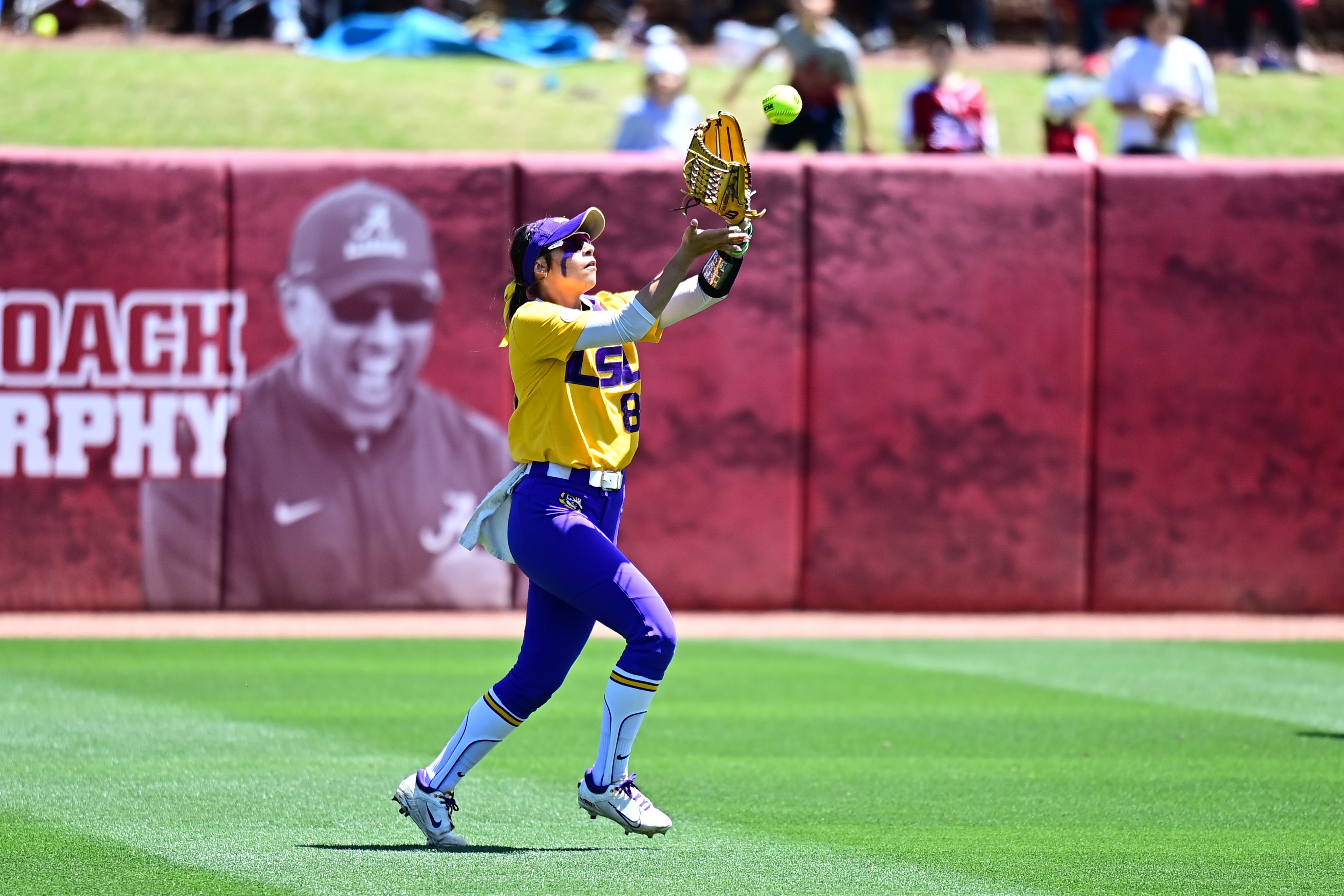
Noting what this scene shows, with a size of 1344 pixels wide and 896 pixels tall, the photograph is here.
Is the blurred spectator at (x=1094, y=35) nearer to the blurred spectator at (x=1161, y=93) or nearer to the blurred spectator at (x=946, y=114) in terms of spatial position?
the blurred spectator at (x=1161, y=93)

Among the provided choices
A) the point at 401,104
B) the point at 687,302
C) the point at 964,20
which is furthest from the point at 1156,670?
the point at 964,20

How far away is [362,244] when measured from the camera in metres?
11.5

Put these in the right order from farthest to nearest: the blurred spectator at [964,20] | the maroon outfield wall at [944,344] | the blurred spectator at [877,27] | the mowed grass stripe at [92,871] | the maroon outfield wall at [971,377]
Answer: the blurred spectator at [964,20] → the blurred spectator at [877,27] → the maroon outfield wall at [944,344] → the maroon outfield wall at [971,377] → the mowed grass stripe at [92,871]

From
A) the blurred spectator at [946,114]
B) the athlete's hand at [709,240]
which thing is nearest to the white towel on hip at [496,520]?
the athlete's hand at [709,240]

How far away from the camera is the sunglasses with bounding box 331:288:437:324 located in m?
11.6

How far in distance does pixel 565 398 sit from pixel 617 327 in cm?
33

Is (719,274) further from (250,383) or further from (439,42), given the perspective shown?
(439,42)

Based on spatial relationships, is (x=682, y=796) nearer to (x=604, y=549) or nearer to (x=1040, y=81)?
(x=604, y=549)

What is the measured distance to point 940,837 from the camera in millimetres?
5695

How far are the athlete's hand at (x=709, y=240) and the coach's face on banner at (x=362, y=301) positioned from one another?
6391 mm

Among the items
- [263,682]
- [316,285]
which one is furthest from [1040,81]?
[263,682]

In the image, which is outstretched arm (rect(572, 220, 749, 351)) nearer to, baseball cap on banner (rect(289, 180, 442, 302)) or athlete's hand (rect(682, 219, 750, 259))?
athlete's hand (rect(682, 219, 750, 259))

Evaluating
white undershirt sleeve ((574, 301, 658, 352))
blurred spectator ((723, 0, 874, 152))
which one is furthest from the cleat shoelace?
blurred spectator ((723, 0, 874, 152))

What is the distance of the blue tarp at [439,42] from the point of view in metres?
19.2
